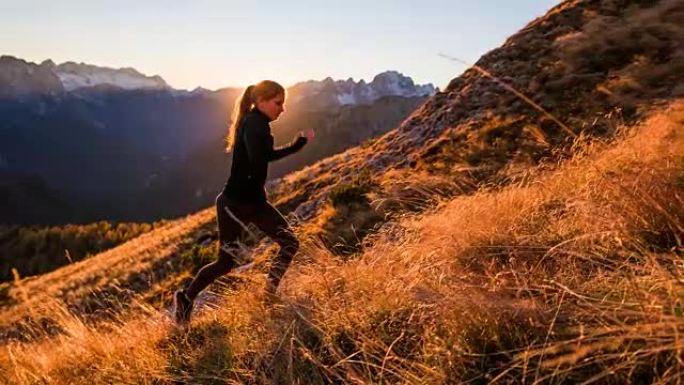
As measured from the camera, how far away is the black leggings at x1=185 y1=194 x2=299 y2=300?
5305mm

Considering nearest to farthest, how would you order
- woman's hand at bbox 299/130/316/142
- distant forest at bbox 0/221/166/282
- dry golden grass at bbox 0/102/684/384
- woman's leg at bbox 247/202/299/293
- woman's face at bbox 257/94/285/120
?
dry golden grass at bbox 0/102/684/384 → woman's leg at bbox 247/202/299/293 → woman's face at bbox 257/94/285/120 → woman's hand at bbox 299/130/316/142 → distant forest at bbox 0/221/166/282

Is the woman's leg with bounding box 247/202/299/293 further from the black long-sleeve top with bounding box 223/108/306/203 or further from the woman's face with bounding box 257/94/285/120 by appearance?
the woman's face with bounding box 257/94/285/120

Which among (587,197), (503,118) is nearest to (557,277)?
(587,197)

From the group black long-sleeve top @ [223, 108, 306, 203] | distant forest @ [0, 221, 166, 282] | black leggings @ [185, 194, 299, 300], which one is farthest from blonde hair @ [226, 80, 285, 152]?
distant forest @ [0, 221, 166, 282]

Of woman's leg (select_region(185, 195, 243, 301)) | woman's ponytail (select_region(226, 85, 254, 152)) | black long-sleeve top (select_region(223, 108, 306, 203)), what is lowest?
woman's leg (select_region(185, 195, 243, 301))

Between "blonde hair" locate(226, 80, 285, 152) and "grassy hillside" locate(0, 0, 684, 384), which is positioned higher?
"blonde hair" locate(226, 80, 285, 152)

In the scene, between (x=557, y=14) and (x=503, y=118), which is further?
(x=557, y=14)

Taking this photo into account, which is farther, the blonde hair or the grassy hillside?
the blonde hair

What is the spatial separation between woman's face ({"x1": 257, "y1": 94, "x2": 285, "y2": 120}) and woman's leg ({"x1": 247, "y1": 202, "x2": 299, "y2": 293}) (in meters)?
0.87

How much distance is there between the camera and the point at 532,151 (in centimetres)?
1198

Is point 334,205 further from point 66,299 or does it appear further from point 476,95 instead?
point 66,299

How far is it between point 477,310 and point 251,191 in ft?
9.70

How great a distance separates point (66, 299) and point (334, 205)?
11.1 m

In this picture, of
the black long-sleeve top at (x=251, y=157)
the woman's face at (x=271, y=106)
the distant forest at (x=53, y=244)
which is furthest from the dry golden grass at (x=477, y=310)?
the distant forest at (x=53, y=244)
